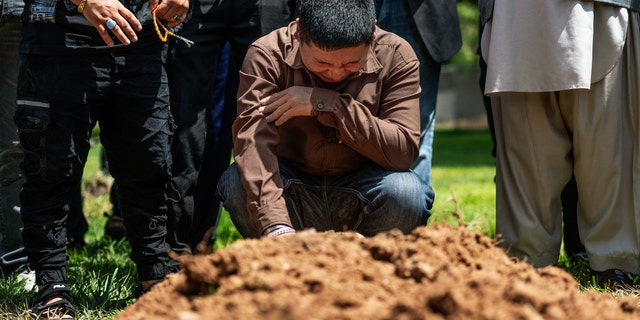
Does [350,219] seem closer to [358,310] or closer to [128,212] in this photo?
[128,212]

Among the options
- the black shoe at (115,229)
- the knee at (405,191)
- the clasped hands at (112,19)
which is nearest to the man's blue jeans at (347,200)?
the knee at (405,191)

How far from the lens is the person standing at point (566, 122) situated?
13.1 ft

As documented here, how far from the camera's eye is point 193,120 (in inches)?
173

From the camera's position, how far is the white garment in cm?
394

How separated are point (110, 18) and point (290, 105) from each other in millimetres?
788

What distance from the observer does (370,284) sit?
92.1 inches

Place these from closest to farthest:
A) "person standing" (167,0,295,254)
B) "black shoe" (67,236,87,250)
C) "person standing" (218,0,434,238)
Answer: "person standing" (218,0,434,238), "person standing" (167,0,295,254), "black shoe" (67,236,87,250)

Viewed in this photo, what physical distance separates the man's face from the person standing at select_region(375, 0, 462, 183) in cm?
83

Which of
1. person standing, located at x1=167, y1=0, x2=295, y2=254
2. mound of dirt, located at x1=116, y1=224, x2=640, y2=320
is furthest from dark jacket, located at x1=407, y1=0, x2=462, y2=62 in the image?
mound of dirt, located at x1=116, y1=224, x2=640, y2=320

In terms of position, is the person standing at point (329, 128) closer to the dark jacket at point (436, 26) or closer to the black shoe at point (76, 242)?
the dark jacket at point (436, 26)

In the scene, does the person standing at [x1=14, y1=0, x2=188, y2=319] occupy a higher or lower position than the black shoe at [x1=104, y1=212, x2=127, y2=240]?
higher

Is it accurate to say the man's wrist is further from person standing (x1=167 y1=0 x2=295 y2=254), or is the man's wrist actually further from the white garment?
the white garment

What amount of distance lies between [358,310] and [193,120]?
246 cm

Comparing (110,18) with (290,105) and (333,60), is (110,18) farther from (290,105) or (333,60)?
(333,60)
